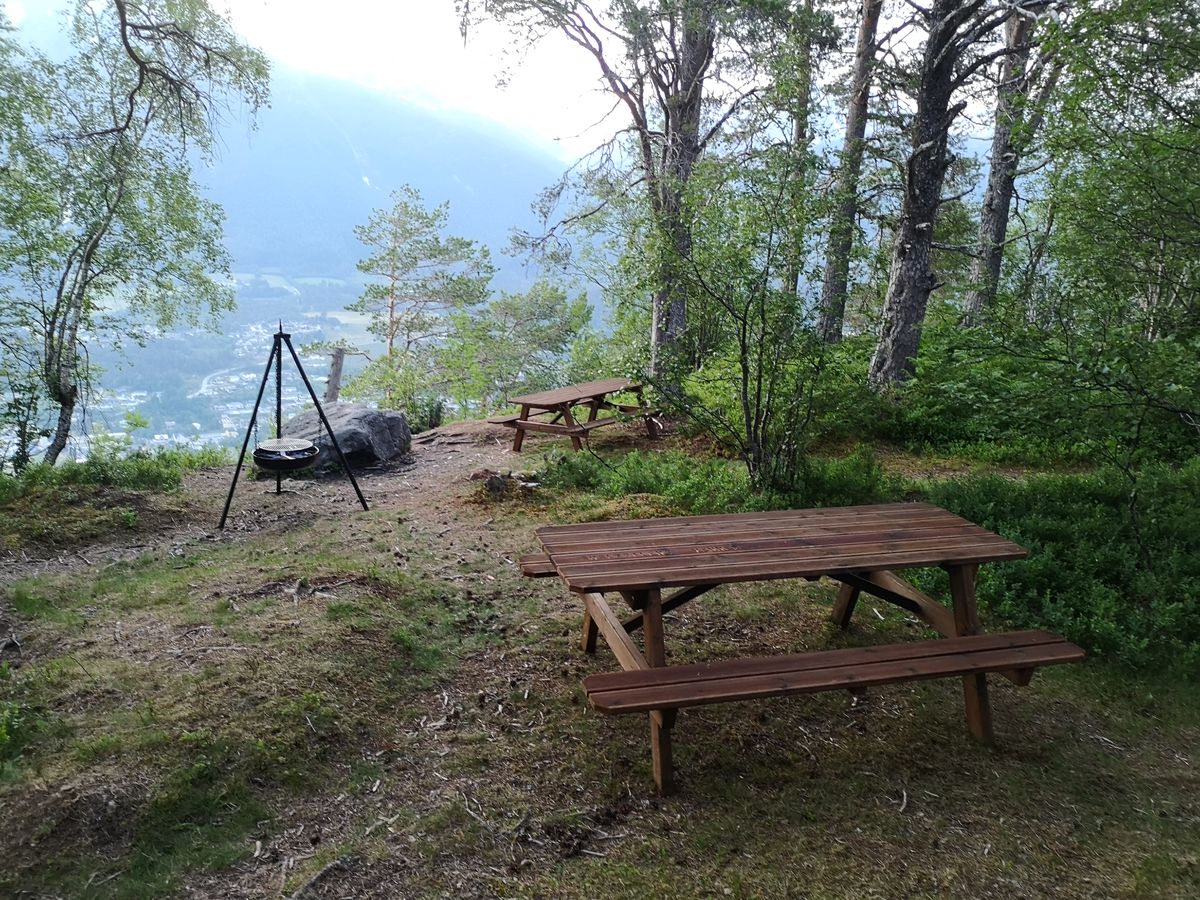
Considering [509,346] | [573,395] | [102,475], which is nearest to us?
[102,475]

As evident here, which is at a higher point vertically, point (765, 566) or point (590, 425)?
point (590, 425)

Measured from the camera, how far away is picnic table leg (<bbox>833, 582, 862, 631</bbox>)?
162 inches

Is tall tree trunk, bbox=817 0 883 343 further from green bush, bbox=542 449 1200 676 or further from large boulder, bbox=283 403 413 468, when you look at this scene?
large boulder, bbox=283 403 413 468

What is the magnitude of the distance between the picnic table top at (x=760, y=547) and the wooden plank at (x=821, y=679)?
1.25 ft

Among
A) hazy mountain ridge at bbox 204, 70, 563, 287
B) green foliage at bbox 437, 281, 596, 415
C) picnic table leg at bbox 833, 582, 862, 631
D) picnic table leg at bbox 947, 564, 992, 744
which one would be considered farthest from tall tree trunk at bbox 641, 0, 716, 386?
hazy mountain ridge at bbox 204, 70, 563, 287

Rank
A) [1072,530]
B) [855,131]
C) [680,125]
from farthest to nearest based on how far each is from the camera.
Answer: [855,131] → [680,125] → [1072,530]

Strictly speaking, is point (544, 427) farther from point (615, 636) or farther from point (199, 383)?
point (199, 383)

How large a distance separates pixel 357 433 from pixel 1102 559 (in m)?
7.18

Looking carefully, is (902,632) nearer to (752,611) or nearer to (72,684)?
(752,611)

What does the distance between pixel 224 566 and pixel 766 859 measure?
13.3 ft

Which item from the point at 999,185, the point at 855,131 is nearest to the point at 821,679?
the point at 855,131

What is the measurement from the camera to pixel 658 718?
9.15 ft

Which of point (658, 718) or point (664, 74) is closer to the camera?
point (658, 718)

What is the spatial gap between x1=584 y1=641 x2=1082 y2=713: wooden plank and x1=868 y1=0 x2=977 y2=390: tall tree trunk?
18.4 feet
